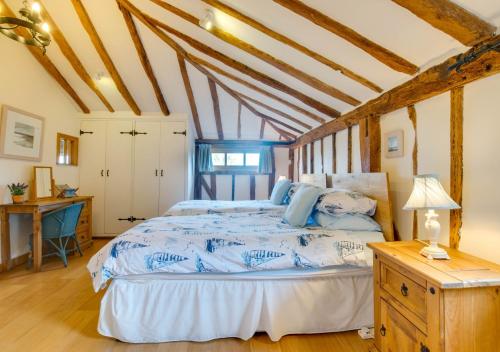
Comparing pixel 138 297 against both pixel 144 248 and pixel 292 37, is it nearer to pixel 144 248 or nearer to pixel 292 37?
pixel 144 248

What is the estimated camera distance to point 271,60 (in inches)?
104

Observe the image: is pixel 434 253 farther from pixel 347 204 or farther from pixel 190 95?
pixel 190 95

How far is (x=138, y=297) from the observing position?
177 centimetres

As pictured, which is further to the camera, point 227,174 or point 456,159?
point 227,174

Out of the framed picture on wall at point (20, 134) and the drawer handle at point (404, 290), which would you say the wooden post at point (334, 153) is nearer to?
the drawer handle at point (404, 290)

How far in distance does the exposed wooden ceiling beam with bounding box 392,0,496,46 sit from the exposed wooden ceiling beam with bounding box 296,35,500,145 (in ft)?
0.21

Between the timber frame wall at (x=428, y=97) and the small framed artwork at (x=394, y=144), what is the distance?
0.13 metres

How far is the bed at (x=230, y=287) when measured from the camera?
176 centimetres

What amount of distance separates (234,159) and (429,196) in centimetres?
457

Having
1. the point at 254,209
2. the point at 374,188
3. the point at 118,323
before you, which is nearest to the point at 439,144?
the point at 374,188

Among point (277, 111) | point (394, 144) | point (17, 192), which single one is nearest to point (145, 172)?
point (17, 192)

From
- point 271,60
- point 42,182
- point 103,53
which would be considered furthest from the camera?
point 42,182

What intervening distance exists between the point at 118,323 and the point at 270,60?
103 inches

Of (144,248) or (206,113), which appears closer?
(144,248)
